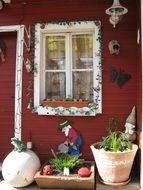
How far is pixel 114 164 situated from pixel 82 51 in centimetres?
181

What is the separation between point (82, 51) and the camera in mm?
4629

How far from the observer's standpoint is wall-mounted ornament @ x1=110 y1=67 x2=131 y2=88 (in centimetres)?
438

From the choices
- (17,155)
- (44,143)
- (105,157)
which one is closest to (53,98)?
(44,143)

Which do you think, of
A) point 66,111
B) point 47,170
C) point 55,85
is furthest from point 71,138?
point 55,85

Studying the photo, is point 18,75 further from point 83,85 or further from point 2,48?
point 83,85

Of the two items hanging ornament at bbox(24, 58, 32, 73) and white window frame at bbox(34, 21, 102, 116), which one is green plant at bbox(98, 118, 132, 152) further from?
hanging ornament at bbox(24, 58, 32, 73)

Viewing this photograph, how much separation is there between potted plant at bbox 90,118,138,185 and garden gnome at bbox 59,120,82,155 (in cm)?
53

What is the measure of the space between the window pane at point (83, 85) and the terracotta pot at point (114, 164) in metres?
1.03

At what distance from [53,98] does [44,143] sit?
2.30 ft

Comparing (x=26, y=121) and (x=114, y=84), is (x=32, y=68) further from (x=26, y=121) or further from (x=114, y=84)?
(x=114, y=84)

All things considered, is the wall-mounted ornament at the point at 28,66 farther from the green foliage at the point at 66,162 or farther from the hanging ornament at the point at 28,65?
the green foliage at the point at 66,162

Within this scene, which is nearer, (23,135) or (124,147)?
(124,147)

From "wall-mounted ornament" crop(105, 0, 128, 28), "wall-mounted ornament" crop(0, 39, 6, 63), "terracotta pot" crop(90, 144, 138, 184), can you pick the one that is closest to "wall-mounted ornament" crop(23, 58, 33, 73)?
"wall-mounted ornament" crop(0, 39, 6, 63)

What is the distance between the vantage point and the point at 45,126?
457cm
